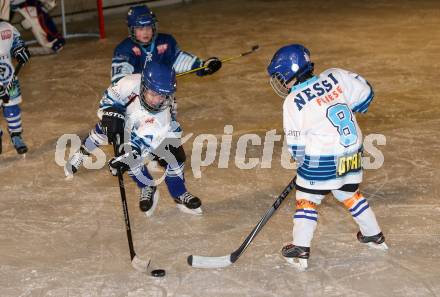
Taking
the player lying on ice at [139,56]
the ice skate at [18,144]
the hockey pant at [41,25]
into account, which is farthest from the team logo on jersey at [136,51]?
the hockey pant at [41,25]

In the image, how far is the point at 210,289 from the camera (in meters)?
3.74

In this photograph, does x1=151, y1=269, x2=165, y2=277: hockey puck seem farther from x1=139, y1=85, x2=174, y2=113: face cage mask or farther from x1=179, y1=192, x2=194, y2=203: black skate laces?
x1=139, y1=85, x2=174, y2=113: face cage mask

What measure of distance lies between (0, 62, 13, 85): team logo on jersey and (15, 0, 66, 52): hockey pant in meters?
2.84

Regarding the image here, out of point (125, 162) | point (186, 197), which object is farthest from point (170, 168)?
point (125, 162)

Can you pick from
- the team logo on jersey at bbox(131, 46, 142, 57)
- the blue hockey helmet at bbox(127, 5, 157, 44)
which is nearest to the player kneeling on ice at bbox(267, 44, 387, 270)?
the blue hockey helmet at bbox(127, 5, 157, 44)

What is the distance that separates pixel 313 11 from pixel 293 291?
660 cm

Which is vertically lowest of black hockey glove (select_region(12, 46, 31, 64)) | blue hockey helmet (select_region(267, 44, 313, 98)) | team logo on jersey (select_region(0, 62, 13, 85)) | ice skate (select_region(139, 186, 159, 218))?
ice skate (select_region(139, 186, 159, 218))

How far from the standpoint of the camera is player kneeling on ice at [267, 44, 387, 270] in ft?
12.1

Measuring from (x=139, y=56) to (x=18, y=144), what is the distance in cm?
117

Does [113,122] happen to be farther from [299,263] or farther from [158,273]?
[299,263]

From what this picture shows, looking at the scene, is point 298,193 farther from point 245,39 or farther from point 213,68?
point 245,39

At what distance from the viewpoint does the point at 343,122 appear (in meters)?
3.72

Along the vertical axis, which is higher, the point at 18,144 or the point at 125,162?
the point at 125,162

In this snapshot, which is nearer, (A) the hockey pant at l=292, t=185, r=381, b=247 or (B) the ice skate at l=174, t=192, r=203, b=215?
(A) the hockey pant at l=292, t=185, r=381, b=247
